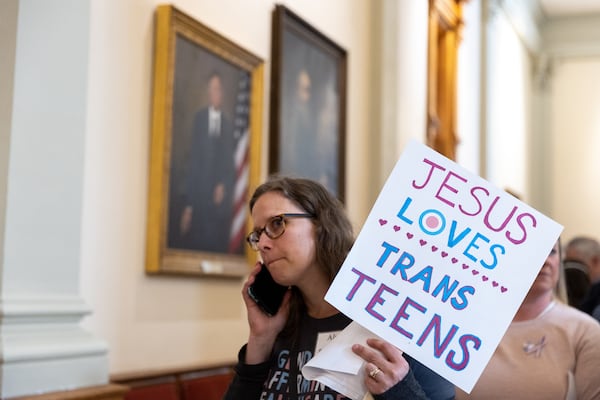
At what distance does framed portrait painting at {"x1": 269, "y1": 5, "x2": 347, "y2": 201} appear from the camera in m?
5.80

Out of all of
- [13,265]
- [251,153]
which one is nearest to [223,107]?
[251,153]

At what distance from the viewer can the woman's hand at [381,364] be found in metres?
2.24

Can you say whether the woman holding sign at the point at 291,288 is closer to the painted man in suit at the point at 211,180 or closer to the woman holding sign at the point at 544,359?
the woman holding sign at the point at 544,359

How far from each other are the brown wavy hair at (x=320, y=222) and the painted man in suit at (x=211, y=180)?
213 cm

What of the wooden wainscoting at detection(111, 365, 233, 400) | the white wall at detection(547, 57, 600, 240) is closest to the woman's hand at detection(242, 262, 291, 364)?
the wooden wainscoting at detection(111, 365, 233, 400)

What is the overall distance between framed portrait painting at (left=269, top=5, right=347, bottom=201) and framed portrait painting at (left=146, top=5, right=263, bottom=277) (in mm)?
308

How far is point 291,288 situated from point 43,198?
1293mm

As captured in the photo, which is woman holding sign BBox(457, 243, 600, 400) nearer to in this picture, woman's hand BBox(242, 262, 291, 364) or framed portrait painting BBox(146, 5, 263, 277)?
woman's hand BBox(242, 262, 291, 364)

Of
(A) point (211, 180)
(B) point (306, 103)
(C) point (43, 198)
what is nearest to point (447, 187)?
(C) point (43, 198)

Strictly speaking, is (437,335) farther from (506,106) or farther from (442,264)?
(506,106)

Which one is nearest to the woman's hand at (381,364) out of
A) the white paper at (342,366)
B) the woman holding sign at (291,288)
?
the white paper at (342,366)

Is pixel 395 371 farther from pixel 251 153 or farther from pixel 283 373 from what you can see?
pixel 251 153

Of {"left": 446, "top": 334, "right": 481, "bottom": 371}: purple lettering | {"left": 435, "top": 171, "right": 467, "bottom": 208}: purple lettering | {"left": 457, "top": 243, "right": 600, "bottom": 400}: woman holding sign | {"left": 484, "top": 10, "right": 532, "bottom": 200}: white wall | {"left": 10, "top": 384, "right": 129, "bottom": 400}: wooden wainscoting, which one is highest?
{"left": 484, "top": 10, "right": 532, "bottom": 200}: white wall

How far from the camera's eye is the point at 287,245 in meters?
2.55
